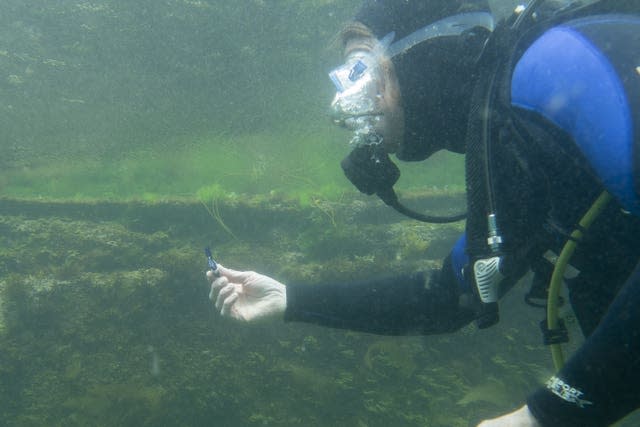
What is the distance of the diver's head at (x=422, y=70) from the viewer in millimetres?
2049

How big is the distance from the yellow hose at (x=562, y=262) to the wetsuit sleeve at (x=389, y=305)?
87 cm

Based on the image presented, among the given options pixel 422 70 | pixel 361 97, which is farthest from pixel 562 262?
pixel 361 97

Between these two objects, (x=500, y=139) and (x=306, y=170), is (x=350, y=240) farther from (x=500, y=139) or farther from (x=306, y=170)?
(x=306, y=170)

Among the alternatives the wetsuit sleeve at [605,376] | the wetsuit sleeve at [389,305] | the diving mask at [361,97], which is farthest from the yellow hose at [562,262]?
the diving mask at [361,97]

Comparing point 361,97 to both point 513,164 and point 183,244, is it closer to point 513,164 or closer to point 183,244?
point 513,164

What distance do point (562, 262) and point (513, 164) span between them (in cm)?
43

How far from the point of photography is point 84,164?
48.2ft

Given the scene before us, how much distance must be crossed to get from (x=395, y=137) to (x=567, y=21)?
1002mm

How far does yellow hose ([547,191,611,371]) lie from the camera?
54.1 inches

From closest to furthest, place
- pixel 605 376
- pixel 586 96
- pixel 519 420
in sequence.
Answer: pixel 605 376
pixel 586 96
pixel 519 420

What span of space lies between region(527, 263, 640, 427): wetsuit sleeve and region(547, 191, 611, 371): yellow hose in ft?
1.06

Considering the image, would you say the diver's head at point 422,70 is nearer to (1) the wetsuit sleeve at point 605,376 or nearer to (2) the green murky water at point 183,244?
(2) the green murky water at point 183,244

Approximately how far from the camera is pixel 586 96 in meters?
1.25

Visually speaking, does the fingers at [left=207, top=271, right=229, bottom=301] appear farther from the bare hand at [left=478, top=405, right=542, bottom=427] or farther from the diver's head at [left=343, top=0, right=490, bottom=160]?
the bare hand at [left=478, top=405, right=542, bottom=427]
